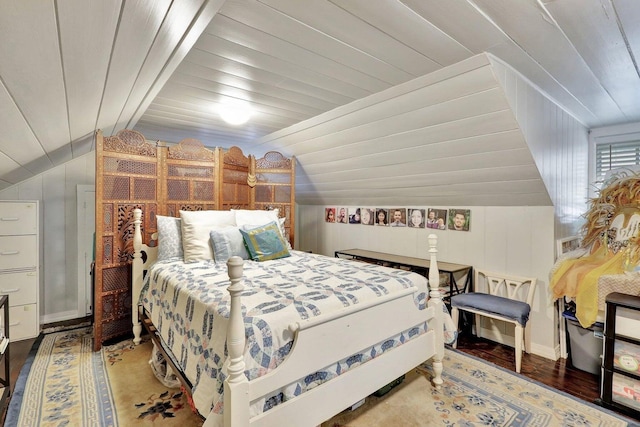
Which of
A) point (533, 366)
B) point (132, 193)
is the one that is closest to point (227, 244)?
point (132, 193)

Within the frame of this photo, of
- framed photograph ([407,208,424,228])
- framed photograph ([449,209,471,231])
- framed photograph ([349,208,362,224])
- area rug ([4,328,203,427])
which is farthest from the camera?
framed photograph ([349,208,362,224])

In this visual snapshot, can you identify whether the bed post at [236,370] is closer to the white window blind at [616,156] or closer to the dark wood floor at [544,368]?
the dark wood floor at [544,368]

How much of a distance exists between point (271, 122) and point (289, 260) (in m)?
1.34

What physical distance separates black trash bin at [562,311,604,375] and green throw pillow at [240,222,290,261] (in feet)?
7.79

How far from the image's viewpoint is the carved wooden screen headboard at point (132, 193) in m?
2.83

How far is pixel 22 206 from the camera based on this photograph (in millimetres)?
2910

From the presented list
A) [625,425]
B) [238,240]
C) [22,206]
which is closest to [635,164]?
[625,425]

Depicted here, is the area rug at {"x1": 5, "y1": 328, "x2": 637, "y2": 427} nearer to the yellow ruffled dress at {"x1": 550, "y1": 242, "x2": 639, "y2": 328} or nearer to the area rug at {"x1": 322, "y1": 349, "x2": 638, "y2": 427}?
the area rug at {"x1": 322, "y1": 349, "x2": 638, "y2": 427}

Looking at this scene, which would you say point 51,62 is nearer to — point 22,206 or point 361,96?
point 361,96

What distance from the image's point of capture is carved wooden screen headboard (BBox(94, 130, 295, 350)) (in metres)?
2.83

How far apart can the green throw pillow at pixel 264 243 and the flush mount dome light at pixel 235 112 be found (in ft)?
3.19

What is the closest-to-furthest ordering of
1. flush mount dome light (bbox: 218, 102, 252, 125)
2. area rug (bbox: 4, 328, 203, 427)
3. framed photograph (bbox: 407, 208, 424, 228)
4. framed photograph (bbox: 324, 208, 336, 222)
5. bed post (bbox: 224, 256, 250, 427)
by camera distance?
bed post (bbox: 224, 256, 250, 427) → area rug (bbox: 4, 328, 203, 427) → flush mount dome light (bbox: 218, 102, 252, 125) → framed photograph (bbox: 407, 208, 424, 228) → framed photograph (bbox: 324, 208, 336, 222)

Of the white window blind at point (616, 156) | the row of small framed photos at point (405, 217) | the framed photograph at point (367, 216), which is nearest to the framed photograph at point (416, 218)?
the row of small framed photos at point (405, 217)

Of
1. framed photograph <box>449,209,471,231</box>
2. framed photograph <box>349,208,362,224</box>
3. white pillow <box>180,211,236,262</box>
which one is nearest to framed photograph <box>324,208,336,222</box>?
framed photograph <box>349,208,362,224</box>
